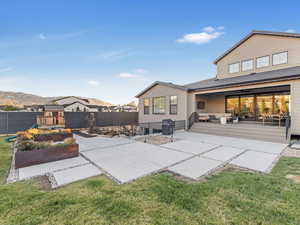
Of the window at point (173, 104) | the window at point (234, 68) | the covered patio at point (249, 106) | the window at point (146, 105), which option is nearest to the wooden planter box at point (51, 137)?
the window at point (173, 104)

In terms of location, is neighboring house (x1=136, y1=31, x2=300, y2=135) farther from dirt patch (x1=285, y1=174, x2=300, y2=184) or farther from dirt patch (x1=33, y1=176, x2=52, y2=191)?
Result: dirt patch (x1=33, y1=176, x2=52, y2=191)

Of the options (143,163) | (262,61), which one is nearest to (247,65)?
(262,61)

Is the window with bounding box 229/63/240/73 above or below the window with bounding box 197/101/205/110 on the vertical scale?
above

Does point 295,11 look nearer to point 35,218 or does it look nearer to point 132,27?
point 132,27

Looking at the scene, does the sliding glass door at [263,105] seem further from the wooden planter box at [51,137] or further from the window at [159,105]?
the wooden planter box at [51,137]

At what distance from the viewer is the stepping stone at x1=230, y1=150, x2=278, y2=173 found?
162 inches

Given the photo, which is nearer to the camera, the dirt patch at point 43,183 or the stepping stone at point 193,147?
the dirt patch at point 43,183

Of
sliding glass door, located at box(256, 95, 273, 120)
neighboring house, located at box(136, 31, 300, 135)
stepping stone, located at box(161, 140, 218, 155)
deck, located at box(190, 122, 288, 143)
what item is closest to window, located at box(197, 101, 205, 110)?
neighboring house, located at box(136, 31, 300, 135)

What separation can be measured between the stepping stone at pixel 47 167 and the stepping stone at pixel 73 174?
0.34 metres

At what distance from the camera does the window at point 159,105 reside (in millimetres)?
13583

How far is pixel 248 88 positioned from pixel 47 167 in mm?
10817

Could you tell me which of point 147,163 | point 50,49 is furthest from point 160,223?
point 50,49

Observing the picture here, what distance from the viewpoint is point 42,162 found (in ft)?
14.8

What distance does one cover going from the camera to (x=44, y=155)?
4559 mm
